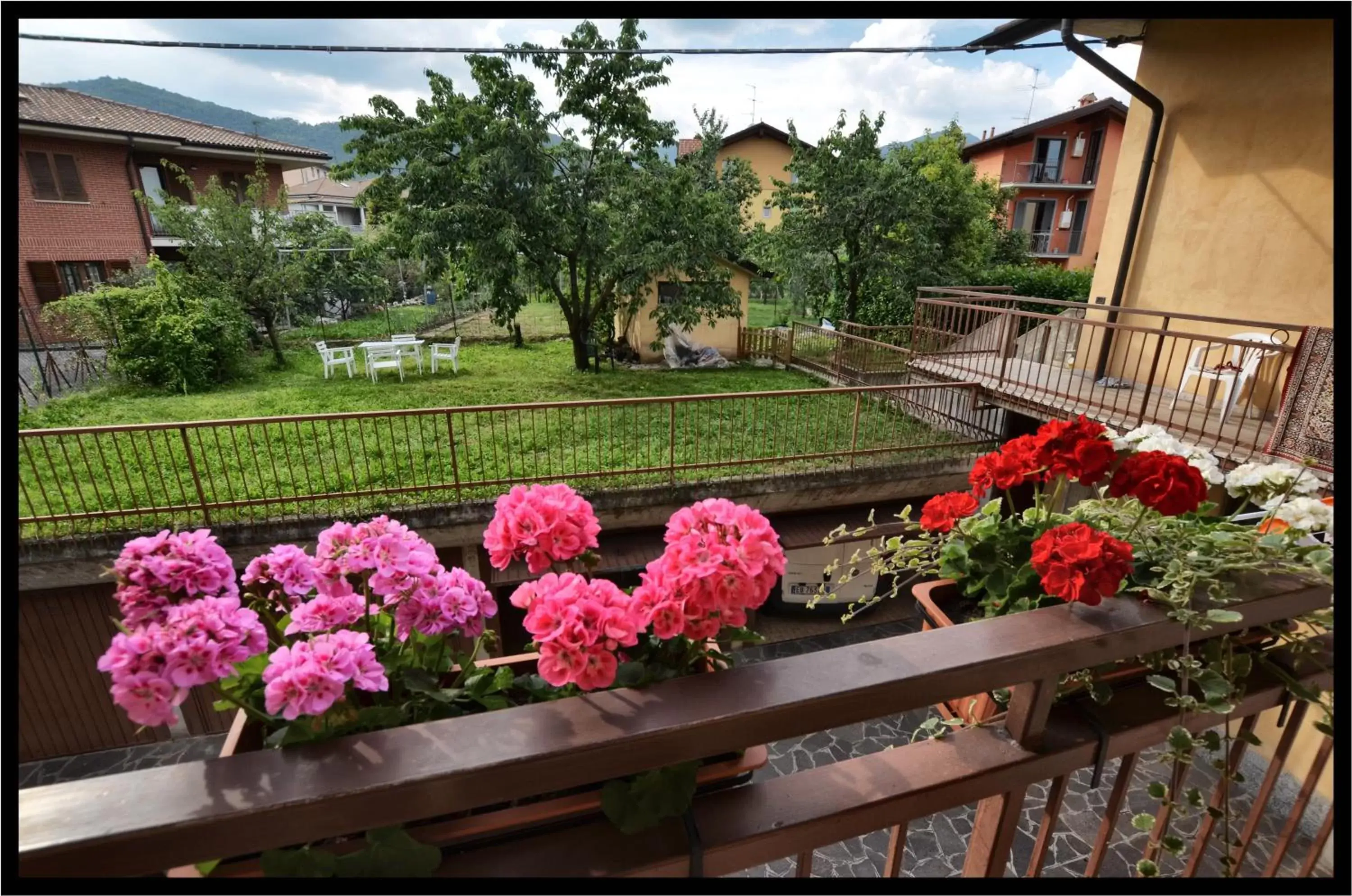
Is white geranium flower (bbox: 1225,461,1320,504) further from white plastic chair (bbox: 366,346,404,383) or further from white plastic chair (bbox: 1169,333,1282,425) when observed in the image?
white plastic chair (bbox: 366,346,404,383)

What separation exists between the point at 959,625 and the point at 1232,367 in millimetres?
5432

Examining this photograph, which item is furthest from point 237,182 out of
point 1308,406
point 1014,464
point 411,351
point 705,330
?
point 1308,406

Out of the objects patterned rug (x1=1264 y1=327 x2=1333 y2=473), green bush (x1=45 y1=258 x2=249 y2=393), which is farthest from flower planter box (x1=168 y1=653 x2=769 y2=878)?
green bush (x1=45 y1=258 x2=249 y2=393)

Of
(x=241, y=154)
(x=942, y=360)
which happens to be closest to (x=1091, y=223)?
(x=942, y=360)

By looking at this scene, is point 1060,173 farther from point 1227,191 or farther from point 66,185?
point 66,185

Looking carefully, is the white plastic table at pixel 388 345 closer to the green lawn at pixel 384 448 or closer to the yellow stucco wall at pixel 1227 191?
the green lawn at pixel 384 448

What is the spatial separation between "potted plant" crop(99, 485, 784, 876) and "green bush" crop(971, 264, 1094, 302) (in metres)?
15.1

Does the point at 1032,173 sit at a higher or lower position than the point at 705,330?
higher

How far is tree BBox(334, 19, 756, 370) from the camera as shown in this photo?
339 inches

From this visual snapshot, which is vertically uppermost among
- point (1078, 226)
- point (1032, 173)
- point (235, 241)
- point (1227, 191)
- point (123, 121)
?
point (1032, 173)

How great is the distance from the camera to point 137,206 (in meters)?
9.92

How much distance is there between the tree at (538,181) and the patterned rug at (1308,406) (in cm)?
760

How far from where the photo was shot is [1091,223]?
71.9ft

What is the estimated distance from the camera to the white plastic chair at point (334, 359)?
412 inches
